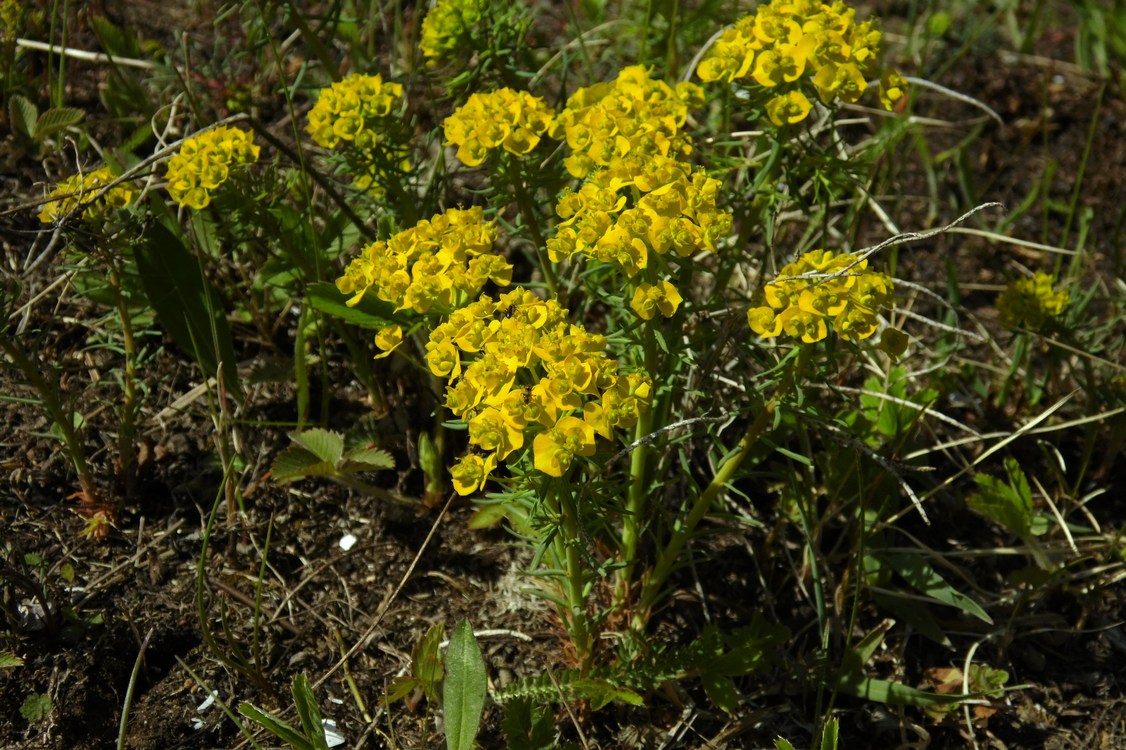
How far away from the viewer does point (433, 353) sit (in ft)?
6.27

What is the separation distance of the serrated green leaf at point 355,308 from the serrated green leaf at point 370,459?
339 mm

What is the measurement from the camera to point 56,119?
120 inches

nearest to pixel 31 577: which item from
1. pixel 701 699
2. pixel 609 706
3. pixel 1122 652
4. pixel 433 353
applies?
pixel 433 353

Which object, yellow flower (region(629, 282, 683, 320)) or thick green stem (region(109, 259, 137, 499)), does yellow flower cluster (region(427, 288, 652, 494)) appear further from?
thick green stem (region(109, 259, 137, 499))

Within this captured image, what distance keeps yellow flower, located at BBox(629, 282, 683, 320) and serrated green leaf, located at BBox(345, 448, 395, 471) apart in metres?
0.96

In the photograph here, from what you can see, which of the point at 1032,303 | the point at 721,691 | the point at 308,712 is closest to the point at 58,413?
the point at 308,712

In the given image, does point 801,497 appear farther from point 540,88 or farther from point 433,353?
point 540,88

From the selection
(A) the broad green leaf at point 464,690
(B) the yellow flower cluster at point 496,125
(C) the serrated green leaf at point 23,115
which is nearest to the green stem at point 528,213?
(B) the yellow flower cluster at point 496,125

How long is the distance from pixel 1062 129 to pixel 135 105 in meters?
3.57

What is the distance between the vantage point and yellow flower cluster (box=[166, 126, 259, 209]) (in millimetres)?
2449

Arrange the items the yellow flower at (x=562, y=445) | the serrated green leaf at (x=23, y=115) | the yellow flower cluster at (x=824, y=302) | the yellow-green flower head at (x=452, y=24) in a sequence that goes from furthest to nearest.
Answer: the serrated green leaf at (x=23, y=115)
the yellow-green flower head at (x=452, y=24)
the yellow flower cluster at (x=824, y=302)
the yellow flower at (x=562, y=445)

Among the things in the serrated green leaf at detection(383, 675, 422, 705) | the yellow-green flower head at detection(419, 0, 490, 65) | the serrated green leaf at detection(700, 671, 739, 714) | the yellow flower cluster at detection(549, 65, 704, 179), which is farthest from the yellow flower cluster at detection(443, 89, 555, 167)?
the serrated green leaf at detection(700, 671, 739, 714)

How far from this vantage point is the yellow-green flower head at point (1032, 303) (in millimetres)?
3012

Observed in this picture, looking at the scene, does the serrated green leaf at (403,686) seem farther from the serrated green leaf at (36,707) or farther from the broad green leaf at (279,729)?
the serrated green leaf at (36,707)
